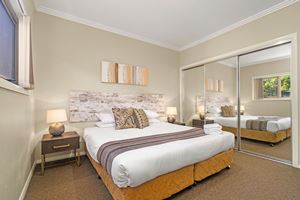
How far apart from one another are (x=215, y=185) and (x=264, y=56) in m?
2.65

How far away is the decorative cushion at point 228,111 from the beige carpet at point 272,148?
2.09 feet

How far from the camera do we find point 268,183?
77.7 inches

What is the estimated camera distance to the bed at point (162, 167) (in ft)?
4.37

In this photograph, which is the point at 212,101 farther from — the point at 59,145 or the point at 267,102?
the point at 59,145

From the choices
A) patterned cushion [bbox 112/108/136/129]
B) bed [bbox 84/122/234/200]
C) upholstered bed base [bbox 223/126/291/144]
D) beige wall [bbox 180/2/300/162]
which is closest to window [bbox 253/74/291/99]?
beige wall [bbox 180/2/300/162]

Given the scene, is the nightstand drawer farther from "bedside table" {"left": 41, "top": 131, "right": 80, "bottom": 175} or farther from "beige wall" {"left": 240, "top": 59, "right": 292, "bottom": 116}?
"beige wall" {"left": 240, "top": 59, "right": 292, "bottom": 116}

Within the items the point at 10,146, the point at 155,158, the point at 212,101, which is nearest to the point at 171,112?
the point at 212,101

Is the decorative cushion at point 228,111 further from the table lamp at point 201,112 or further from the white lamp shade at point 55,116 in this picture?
the white lamp shade at point 55,116

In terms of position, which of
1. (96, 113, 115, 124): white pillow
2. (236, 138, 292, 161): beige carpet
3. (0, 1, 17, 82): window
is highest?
(0, 1, 17, 82): window

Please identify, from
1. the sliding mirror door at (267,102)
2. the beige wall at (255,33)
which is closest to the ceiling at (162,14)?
the beige wall at (255,33)

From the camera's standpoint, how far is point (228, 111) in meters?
3.53

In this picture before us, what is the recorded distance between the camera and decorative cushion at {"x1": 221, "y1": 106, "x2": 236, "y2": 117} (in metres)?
3.43

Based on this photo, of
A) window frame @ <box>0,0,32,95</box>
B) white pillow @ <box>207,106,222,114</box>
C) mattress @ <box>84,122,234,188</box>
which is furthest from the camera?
white pillow @ <box>207,106,222,114</box>

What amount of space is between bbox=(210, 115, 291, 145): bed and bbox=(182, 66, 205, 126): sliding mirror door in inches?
29.9
